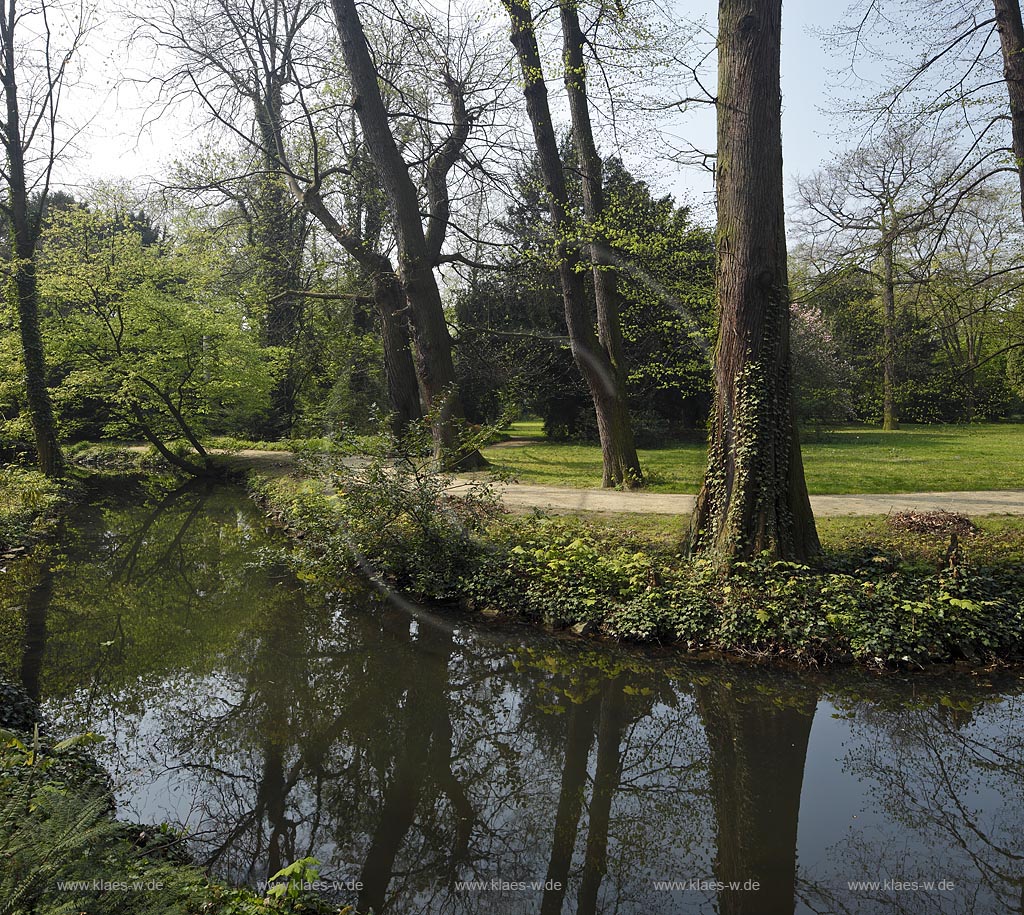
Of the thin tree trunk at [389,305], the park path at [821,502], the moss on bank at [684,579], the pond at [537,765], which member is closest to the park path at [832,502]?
the park path at [821,502]

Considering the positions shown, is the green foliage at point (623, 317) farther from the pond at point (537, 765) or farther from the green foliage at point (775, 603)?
the pond at point (537, 765)

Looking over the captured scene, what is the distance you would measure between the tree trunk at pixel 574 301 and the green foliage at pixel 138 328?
757cm

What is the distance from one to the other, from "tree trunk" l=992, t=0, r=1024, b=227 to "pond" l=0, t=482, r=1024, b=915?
646 centimetres

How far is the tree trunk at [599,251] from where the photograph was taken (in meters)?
11.4

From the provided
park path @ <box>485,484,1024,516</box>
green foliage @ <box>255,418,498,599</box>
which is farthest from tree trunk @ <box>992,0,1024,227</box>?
green foliage @ <box>255,418,498,599</box>

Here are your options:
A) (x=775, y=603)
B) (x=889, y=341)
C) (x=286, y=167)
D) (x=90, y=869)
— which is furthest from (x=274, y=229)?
(x=90, y=869)

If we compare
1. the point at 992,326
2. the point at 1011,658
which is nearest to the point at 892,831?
the point at 1011,658

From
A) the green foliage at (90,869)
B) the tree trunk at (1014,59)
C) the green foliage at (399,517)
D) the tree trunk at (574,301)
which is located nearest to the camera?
the green foliage at (90,869)

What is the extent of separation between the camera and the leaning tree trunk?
6938 millimetres

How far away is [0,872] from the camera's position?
251 centimetres

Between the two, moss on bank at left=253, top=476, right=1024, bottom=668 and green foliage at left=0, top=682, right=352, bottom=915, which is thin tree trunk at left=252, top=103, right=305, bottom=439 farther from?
green foliage at left=0, top=682, right=352, bottom=915

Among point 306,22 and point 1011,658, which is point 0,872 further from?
point 306,22

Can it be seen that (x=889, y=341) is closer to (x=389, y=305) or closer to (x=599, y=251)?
(x=599, y=251)

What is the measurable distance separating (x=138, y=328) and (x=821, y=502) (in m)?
15.1
